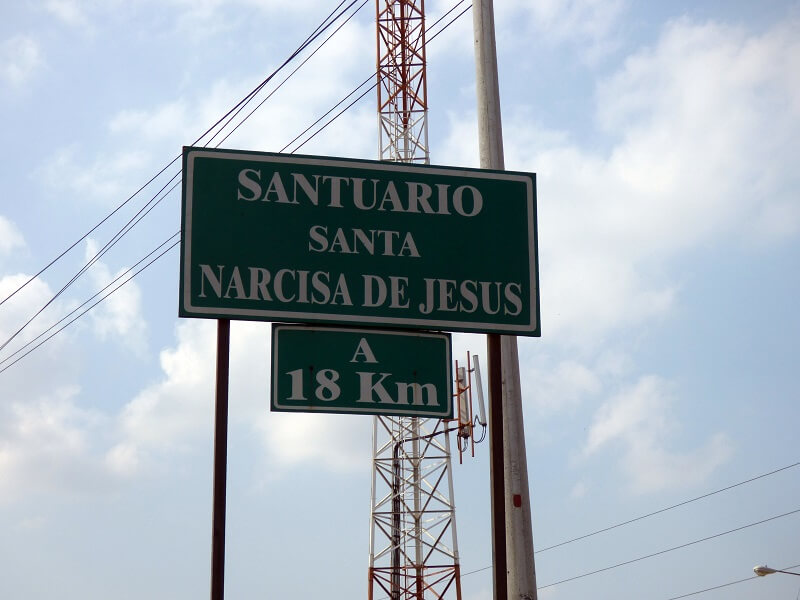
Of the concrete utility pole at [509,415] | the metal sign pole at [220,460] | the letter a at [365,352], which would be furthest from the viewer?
the concrete utility pole at [509,415]

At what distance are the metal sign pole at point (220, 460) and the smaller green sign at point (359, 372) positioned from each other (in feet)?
1.33

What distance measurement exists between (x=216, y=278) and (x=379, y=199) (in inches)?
60.0

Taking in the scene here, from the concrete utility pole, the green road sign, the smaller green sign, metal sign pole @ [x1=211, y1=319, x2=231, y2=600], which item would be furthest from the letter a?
the concrete utility pole

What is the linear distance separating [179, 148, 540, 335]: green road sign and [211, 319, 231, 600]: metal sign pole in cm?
27

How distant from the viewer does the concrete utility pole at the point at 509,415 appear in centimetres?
1288

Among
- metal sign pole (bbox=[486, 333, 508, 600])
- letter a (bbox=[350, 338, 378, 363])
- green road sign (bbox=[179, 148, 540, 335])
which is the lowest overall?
metal sign pole (bbox=[486, 333, 508, 600])

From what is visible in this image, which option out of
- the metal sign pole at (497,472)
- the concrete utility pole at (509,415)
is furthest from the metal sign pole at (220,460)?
the concrete utility pole at (509,415)

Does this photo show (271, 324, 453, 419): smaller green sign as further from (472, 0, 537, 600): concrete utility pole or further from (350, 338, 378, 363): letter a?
(472, 0, 537, 600): concrete utility pole

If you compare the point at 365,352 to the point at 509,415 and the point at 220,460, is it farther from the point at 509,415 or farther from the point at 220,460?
the point at 509,415

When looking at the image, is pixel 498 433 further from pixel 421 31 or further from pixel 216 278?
pixel 421 31

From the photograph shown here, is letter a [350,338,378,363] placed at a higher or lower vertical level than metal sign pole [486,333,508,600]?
higher

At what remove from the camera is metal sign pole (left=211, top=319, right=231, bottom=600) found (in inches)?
368

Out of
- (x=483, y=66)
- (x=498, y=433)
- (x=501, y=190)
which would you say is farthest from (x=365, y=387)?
(x=483, y=66)

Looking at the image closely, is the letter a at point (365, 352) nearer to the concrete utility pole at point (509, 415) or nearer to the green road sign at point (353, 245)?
the green road sign at point (353, 245)
